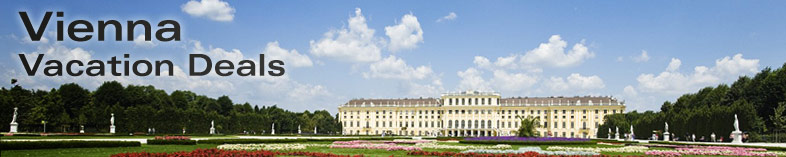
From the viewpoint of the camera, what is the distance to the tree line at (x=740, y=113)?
40.4 meters

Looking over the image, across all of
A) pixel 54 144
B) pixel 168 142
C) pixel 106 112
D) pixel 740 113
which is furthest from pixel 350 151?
pixel 106 112

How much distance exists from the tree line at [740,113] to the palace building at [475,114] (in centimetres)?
3561

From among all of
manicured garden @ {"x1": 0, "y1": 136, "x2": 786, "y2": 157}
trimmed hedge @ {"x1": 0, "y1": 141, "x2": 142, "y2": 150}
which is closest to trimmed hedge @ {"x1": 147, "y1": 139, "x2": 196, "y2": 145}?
manicured garden @ {"x1": 0, "y1": 136, "x2": 786, "y2": 157}

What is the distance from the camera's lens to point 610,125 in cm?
7925

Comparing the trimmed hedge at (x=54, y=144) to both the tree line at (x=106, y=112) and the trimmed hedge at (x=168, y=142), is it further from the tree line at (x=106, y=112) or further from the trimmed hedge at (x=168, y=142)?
the tree line at (x=106, y=112)

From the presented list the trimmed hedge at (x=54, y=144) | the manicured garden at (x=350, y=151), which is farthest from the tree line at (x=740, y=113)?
the trimmed hedge at (x=54, y=144)

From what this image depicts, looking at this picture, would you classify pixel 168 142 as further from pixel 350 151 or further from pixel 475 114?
pixel 475 114

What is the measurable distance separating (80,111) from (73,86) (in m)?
2.94

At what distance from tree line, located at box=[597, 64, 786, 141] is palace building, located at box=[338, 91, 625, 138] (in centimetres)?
3561

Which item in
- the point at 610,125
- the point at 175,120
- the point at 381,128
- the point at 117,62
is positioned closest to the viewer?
the point at 117,62

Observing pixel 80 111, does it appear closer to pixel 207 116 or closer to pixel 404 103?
pixel 207 116

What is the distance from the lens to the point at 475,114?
10294cm

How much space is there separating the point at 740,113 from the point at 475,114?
6309 centimetres

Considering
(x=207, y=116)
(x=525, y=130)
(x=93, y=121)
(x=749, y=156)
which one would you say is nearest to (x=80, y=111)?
(x=93, y=121)
